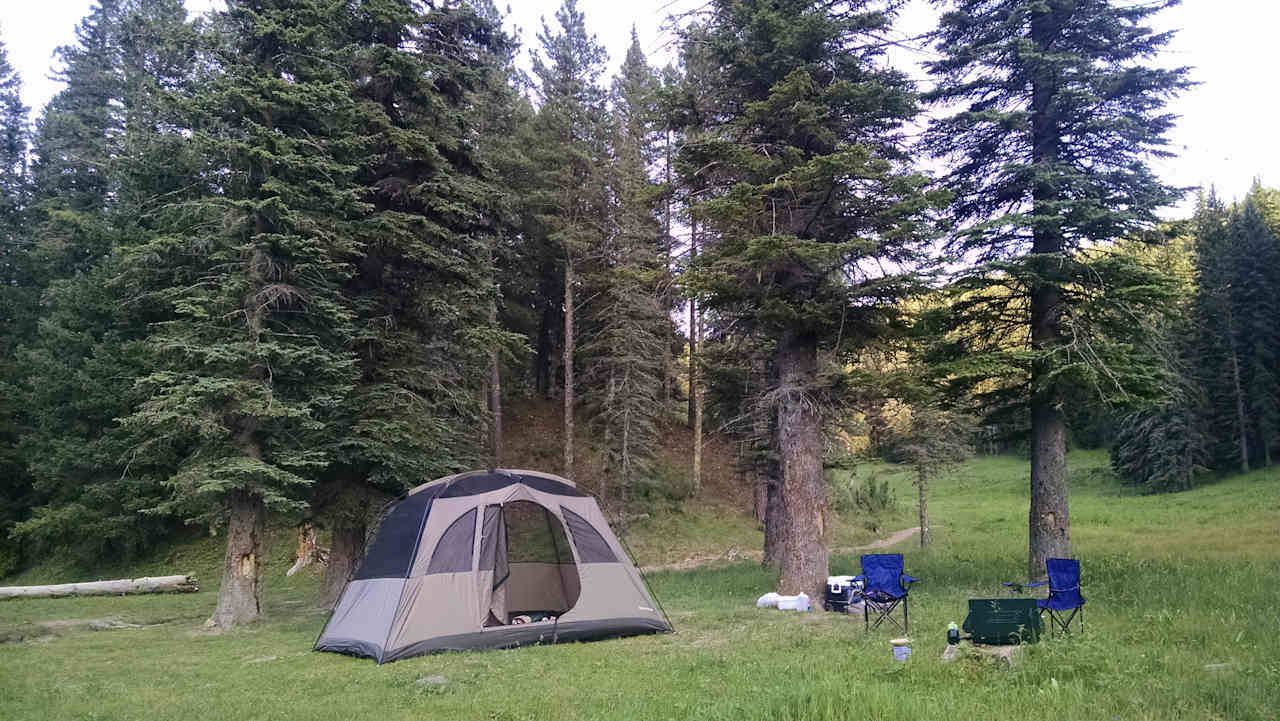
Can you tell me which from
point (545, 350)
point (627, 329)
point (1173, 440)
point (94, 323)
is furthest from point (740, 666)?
point (1173, 440)

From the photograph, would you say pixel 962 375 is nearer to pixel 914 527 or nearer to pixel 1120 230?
pixel 1120 230

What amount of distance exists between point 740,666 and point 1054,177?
9.32 meters

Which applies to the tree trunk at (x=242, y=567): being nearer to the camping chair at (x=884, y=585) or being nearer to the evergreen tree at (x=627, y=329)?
the camping chair at (x=884, y=585)

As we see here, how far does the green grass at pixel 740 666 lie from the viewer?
5.28 m

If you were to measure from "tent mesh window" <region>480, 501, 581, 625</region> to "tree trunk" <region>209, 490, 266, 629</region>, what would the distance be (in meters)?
4.17

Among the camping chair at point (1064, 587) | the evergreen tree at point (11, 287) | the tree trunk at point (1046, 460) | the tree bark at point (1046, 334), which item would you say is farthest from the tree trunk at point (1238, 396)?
the evergreen tree at point (11, 287)

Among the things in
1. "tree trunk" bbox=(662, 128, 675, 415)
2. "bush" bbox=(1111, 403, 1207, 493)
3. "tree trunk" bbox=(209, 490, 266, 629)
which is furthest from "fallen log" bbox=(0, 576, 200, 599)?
"bush" bbox=(1111, 403, 1207, 493)

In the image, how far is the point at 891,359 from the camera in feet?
41.4

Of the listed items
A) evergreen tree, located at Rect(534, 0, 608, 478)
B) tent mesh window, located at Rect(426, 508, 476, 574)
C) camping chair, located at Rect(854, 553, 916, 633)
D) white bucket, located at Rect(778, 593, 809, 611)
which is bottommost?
white bucket, located at Rect(778, 593, 809, 611)

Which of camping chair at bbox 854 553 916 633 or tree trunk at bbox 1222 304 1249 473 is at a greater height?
tree trunk at bbox 1222 304 1249 473

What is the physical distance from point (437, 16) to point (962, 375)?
11900 millimetres

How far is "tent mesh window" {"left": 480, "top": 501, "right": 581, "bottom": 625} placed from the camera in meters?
10.4

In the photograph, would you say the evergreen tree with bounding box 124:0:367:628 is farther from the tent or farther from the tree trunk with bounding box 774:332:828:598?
the tree trunk with bounding box 774:332:828:598

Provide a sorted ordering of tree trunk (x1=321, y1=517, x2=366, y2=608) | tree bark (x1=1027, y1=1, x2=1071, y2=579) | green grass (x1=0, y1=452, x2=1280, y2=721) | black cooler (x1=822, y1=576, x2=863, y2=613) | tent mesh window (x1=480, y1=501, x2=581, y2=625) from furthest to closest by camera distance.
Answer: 1. tree trunk (x1=321, y1=517, x2=366, y2=608)
2. tree bark (x1=1027, y1=1, x2=1071, y2=579)
3. black cooler (x1=822, y1=576, x2=863, y2=613)
4. tent mesh window (x1=480, y1=501, x2=581, y2=625)
5. green grass (x1=0, y1=452, x2=1280, y2=721)
